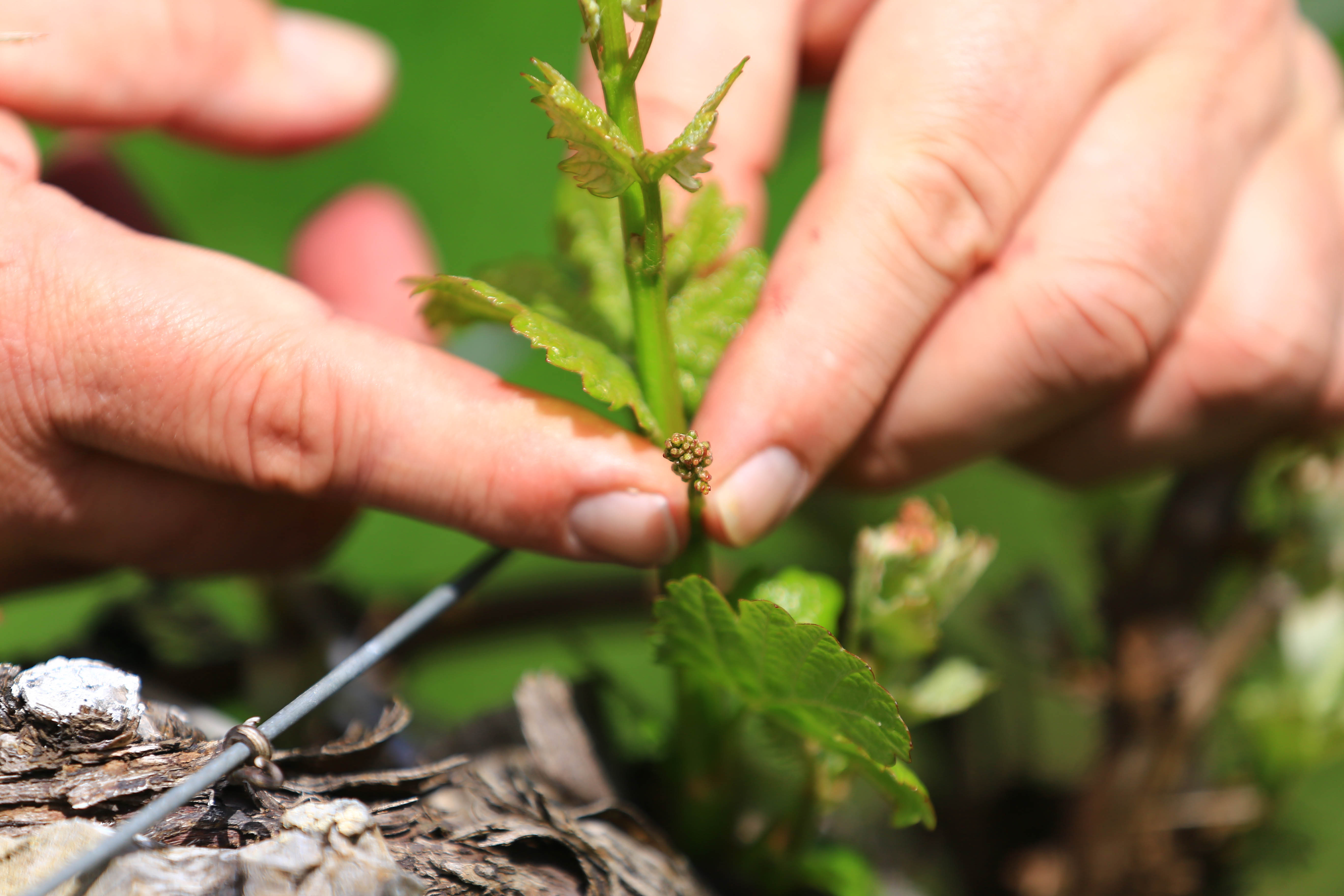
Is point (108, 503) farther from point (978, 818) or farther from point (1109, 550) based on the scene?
point (1109, 550)

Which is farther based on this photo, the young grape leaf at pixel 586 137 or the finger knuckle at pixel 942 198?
the finger knuckle at pixel 942 198

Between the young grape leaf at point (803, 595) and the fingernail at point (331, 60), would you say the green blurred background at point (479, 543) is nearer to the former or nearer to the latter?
the young grape leaf at point (803, 595)

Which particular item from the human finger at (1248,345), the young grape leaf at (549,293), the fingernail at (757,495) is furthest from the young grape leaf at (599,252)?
the human finger at (1248,345)

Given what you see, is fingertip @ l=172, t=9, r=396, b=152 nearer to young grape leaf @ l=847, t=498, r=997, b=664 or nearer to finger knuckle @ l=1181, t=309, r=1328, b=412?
young grape leaf @ l=847, t=498, r=997, b=664

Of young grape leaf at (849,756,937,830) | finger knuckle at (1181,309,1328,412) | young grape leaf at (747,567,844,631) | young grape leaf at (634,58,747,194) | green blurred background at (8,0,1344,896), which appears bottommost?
green blurred background at (8,0,1344,896)

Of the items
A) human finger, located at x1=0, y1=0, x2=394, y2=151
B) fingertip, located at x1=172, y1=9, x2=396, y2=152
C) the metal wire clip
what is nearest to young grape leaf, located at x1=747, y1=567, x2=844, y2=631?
the metal wire clip

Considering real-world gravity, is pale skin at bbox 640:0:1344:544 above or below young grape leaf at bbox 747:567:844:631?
above

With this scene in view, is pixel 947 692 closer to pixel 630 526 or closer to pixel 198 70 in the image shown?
pixel 630 526
